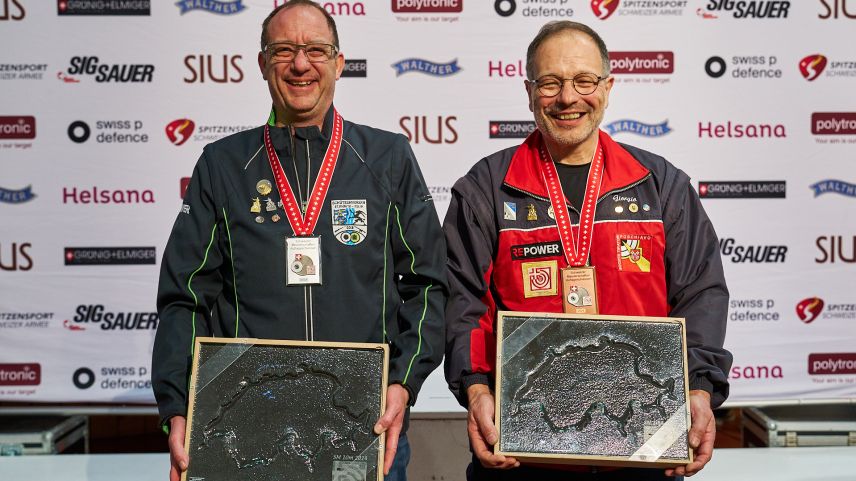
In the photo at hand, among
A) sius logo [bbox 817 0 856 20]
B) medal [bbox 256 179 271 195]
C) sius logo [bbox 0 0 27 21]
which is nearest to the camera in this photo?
medal [bbox 256 179 271 195]

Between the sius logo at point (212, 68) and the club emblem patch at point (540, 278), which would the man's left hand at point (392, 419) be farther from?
the sius logo at point (212, 68)

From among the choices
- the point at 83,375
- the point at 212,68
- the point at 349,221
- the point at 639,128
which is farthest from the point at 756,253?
the point at 83,375

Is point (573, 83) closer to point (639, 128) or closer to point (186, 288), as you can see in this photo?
point (186, 288)

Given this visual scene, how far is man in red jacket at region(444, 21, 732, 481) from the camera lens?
2.04m

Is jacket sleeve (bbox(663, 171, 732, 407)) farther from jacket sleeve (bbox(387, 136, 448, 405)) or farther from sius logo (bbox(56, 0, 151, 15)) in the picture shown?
sius logo (bbox(56, 0, 151, 15))

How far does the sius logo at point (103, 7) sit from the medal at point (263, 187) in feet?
7.19

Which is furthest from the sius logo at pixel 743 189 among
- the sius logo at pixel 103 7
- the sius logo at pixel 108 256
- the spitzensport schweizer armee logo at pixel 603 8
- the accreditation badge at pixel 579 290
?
the sius logo at pixel 103 7

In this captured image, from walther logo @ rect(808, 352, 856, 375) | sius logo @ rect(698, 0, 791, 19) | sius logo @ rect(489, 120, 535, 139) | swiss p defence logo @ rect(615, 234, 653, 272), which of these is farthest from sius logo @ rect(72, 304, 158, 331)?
walther logo @ rect(808, 352, 856, 375)

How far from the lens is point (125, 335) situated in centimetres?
390

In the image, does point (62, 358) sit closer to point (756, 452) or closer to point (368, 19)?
point (368, 19)

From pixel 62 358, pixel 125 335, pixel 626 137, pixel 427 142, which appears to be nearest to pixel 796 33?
pixel 626 137

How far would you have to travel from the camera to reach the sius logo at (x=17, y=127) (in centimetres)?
383

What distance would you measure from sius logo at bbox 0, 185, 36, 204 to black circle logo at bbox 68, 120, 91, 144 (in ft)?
1.02

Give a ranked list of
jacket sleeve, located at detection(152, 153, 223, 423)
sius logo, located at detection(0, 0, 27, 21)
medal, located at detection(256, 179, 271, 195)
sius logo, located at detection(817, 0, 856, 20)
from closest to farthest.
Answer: jacket sleeve, located at detection(152, 153, 223, 423)
medal, located at detection(256, 179, 271, 195)
sius logo, located at detection(0, 0, 27, 21)
sius logo, located at detection(817, 0, 856, 20)
